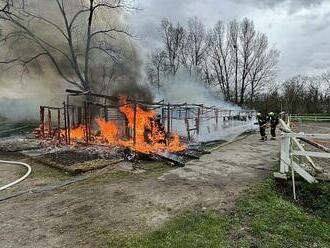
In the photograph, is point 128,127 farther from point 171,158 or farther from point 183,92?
point 183,92

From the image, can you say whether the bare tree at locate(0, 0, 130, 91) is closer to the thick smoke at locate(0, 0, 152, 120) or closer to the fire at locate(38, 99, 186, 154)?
the thick smoke at locate(0, 0, 152, 120)

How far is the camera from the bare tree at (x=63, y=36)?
2216cm

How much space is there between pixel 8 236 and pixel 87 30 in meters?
22.2

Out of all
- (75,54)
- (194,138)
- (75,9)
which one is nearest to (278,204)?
(194,138)

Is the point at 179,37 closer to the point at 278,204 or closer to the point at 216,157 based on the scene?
the point at 216,157

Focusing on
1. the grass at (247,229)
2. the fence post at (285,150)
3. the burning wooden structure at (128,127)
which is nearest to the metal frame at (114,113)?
the burning wooden structure at (128,127)

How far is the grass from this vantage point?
4723mm

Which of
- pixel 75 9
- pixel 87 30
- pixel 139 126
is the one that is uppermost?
pixel 75 9

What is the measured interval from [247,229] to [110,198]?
298 cm

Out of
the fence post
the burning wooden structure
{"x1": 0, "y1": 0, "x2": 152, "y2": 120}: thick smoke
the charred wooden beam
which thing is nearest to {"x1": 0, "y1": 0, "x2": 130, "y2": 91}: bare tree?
{"x1": 0, "y1": 0, "x2": 152, "y2": 120}: thick smoke

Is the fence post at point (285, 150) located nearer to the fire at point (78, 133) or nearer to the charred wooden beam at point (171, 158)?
the charred wooden beam at point (171, 158)

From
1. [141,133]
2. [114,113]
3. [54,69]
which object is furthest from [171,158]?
[54,69]

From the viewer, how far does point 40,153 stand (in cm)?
1255

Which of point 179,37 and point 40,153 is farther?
point 179,37
